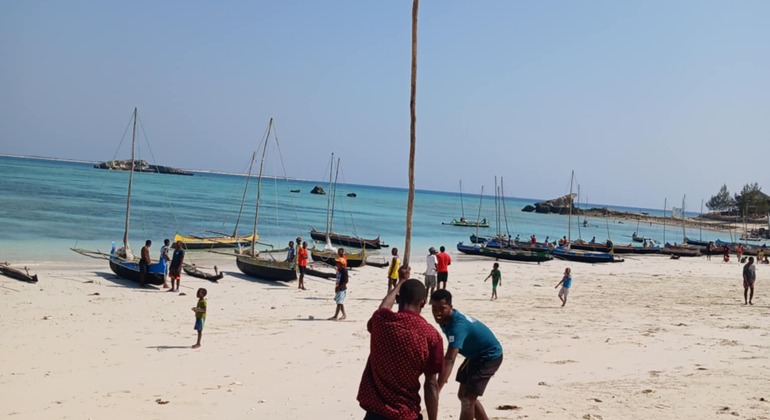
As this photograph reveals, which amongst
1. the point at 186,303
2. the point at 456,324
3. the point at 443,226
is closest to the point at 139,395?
the point at 456,324

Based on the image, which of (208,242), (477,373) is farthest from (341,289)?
(208,242)

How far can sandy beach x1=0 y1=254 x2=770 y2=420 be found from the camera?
8.48 metres

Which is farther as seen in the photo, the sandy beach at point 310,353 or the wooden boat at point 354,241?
the wooden boat at point 354,241

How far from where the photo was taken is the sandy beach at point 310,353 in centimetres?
848

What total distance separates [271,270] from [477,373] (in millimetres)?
17851

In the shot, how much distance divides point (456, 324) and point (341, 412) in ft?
10.6

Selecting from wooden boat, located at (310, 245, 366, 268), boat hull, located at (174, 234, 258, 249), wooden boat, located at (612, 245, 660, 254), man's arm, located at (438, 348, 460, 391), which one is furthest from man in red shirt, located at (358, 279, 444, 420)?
wooden boat, located at (612, 245, 660, 254)

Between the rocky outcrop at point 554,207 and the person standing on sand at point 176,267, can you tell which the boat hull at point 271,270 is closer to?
the person standing on sand at point 176,267

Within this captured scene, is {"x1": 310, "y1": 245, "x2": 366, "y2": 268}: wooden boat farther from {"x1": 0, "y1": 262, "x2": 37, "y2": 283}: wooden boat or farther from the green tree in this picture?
the green tree

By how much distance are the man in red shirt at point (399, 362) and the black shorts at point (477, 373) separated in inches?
A: 65.0

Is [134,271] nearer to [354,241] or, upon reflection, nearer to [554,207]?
[354,241]

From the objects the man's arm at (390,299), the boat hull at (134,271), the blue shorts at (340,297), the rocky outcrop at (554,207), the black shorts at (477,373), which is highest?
the rocky outcrop at (554,207)

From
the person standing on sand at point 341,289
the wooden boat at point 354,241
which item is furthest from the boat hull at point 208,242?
the person standing on sand at point 341,289

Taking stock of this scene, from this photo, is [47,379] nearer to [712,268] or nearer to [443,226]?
[712,268]
